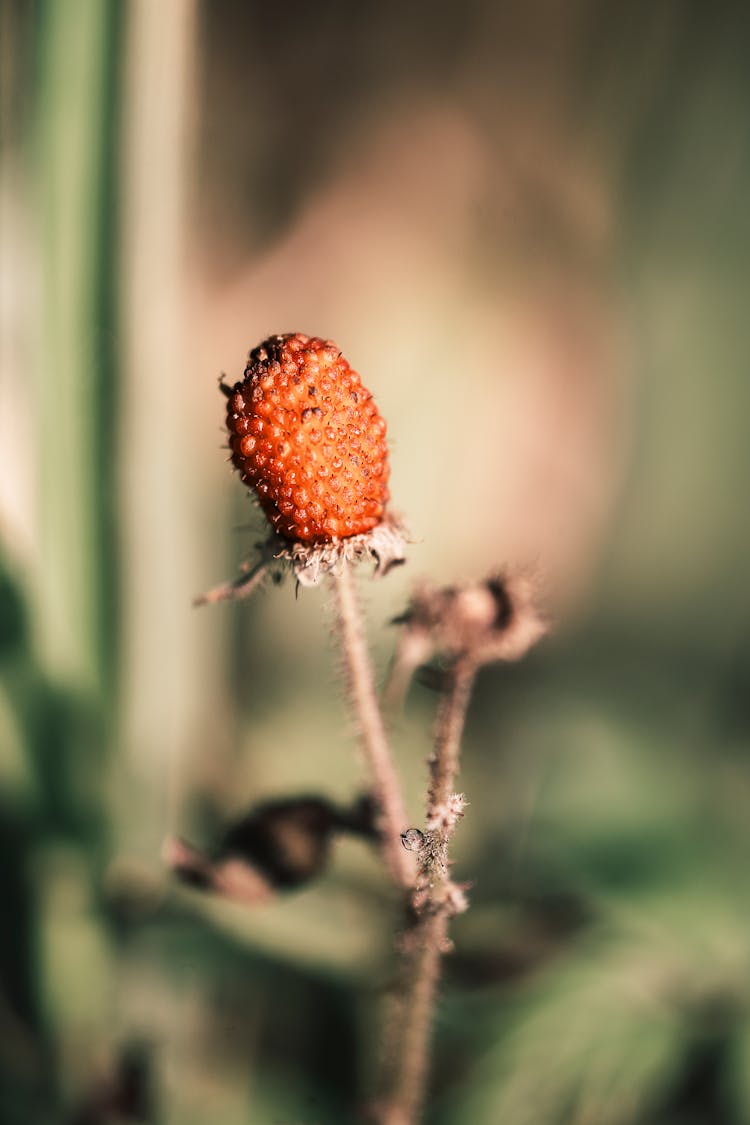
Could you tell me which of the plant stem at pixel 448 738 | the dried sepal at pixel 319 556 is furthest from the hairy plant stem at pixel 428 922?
the dried sepal at pixel 319 556

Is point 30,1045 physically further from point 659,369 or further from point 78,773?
point 659,369

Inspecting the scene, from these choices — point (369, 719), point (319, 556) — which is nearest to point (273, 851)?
point (369, 719)

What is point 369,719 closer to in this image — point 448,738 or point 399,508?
point 448,738

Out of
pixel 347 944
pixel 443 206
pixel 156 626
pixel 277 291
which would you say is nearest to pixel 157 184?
pixel 156 626

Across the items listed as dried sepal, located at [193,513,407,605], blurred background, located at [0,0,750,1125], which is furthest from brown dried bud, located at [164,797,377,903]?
dried sepal, located at [193,513,407,605]

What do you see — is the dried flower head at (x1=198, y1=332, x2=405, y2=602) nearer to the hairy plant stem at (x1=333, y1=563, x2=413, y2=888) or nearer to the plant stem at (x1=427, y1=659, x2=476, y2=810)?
the hairy plant stem at (x1=333, y1=563, x2=413, y2=888)
